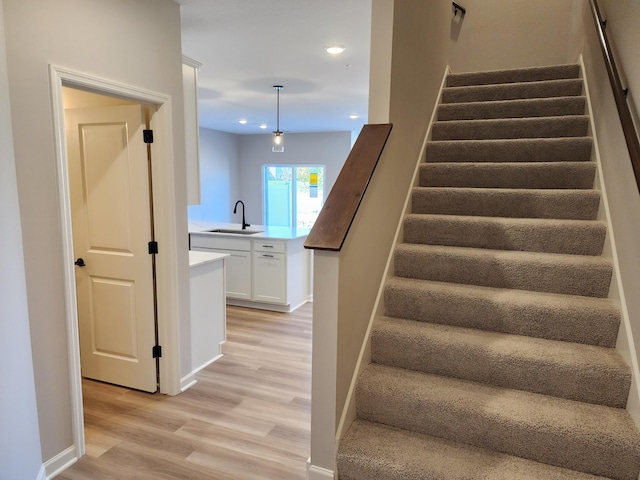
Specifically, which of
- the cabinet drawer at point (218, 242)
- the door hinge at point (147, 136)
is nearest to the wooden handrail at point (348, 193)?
the door hinge at point (147, 136)

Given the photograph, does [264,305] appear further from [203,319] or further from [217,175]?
[217,175]

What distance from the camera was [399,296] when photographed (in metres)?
2.31

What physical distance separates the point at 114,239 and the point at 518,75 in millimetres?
3686

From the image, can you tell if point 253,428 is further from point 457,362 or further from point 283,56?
point 283,56

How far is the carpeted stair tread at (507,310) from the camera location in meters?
1.94

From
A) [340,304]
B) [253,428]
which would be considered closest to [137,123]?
[340,304]

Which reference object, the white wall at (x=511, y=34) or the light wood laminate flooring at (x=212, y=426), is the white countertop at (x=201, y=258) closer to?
the light wood laminate flooring at (x=212, y=426)

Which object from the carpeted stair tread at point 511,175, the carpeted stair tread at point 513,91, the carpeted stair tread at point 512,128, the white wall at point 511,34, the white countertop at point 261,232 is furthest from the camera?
the white countertop at point 261,232

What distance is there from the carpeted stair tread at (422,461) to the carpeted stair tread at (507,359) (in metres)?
0.33

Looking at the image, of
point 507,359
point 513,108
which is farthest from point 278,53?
point 507,359

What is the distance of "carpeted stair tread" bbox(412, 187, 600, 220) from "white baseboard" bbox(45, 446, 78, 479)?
98.6 inches

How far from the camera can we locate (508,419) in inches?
67.4

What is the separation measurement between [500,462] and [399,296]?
0.92 meters

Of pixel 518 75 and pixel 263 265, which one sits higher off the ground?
pixel 518 75
